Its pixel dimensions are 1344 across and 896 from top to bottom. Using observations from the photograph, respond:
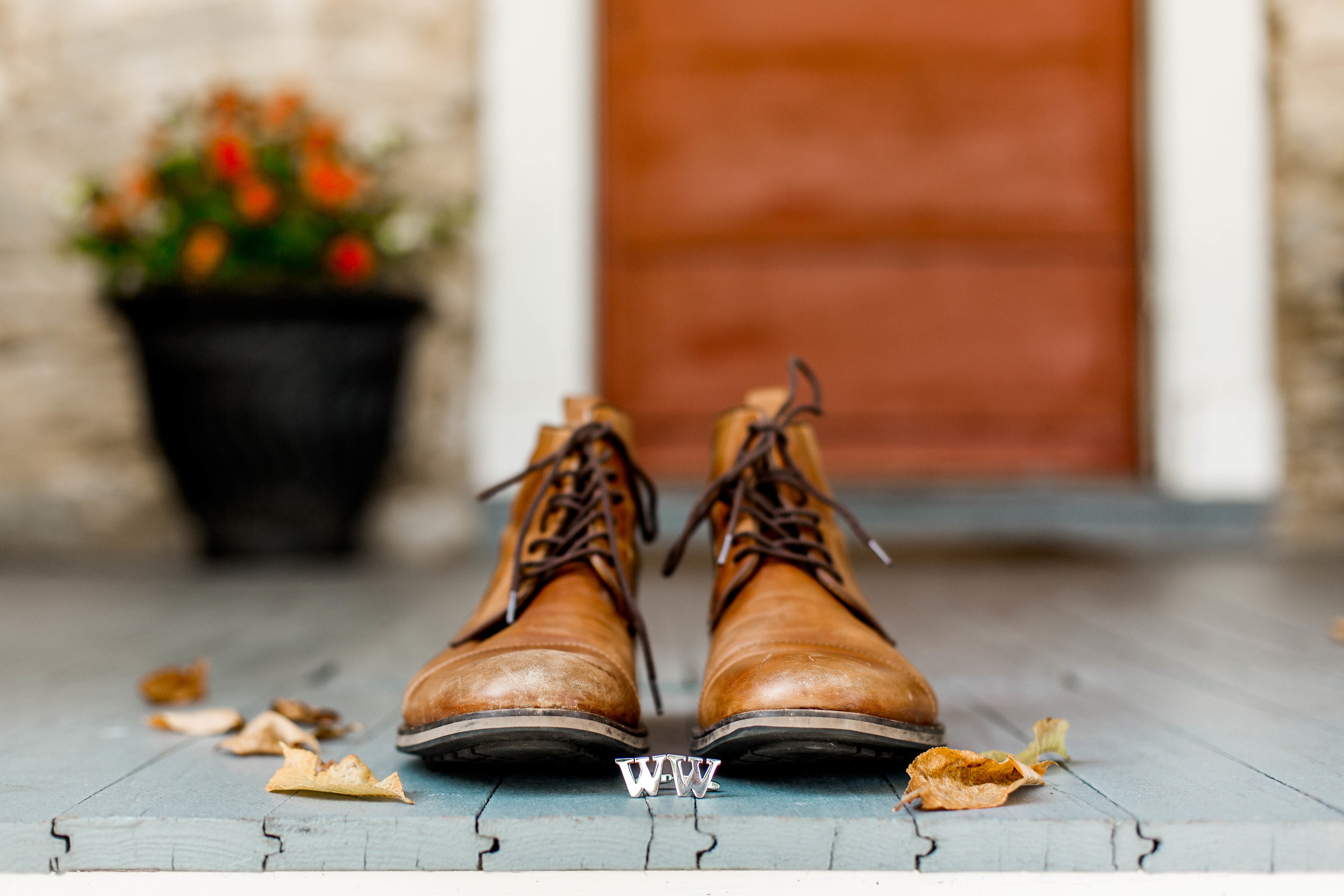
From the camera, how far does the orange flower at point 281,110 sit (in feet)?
8.60

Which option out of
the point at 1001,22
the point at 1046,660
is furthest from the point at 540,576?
the point at 1001,22

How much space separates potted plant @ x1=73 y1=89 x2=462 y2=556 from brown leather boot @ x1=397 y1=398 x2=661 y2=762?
1633 millimetres

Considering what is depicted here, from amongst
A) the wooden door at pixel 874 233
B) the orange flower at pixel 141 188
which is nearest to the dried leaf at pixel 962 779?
the wooden door at pixel 874 233

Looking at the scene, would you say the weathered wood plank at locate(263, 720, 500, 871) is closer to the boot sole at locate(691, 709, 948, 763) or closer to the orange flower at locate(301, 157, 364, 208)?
→ the boot sole at locate(691, 709, 948, 763)

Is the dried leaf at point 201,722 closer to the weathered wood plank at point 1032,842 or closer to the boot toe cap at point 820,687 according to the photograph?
the boot toe cap at point 820,687

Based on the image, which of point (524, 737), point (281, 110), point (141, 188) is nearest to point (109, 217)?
point (141, 188)

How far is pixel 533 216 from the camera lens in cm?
279

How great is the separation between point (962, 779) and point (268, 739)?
573mm

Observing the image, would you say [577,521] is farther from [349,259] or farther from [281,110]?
[281,110]

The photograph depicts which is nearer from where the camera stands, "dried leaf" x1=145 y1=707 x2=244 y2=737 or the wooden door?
"dried leaf" x1=145 y1=707 x2=244 y2=737

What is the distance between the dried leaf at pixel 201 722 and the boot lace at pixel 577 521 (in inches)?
10.9

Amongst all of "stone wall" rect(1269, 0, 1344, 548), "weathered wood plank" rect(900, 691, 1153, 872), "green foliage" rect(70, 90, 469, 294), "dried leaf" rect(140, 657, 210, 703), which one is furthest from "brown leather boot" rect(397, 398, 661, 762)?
"stone wall" rect(1269, 0, 1344, 548)

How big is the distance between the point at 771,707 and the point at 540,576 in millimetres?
272

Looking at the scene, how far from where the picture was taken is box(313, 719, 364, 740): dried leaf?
100 cm
